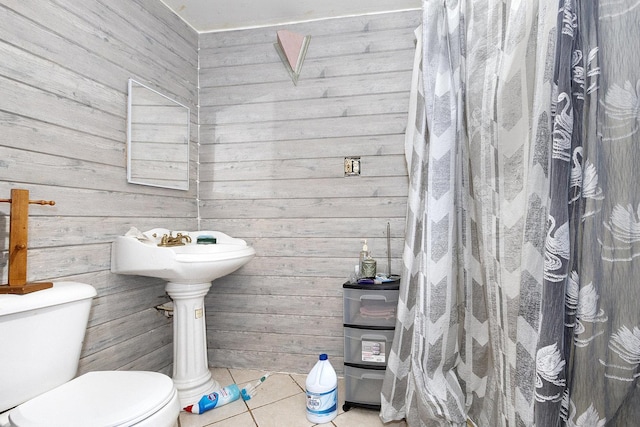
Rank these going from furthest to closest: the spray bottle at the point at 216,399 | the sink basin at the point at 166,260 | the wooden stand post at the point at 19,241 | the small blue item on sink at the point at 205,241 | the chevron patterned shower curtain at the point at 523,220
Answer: the small blue item on sink at the point at 205,241 → the spray bottle at the point at 216,399 → the sink basin at the point at 166,260 → the wooden stand post at the point at 19,241 → the chevron patterned shower curtain at the point at 523,220

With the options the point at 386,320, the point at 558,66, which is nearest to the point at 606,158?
the point at 558,66

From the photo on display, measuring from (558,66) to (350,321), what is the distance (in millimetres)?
1491

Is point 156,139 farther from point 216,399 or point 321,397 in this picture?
point 321,397

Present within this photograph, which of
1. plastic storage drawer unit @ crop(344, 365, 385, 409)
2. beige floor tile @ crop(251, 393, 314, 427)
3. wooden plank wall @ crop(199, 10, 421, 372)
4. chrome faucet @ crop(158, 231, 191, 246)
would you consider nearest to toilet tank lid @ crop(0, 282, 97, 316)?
chrome faucet @ crop(158, 231, 191, 246)

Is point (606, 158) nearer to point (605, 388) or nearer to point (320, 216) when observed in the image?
point (605, 388)

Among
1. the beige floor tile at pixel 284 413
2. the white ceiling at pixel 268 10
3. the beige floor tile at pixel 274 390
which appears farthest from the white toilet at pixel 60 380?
the white ceiling at pixel 268 10

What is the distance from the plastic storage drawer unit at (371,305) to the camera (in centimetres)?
186

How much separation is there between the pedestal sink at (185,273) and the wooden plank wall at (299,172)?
39 cm

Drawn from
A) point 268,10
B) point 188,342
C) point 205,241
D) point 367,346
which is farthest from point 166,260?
point 268,10

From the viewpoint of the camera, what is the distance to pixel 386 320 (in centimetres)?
186

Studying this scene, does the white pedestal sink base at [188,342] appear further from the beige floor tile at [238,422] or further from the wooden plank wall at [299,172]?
the wooden plank wall at [299,172]

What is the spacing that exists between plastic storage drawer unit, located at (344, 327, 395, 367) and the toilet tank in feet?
3.96

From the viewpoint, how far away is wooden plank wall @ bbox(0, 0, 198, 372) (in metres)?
1.36

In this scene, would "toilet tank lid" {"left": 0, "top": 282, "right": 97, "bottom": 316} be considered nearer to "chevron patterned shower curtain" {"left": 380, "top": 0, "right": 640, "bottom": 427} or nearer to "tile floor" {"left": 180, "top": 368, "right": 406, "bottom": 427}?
"tile floor" {"left": 180, "top": 368, "right": 406, "bottom": 427}
